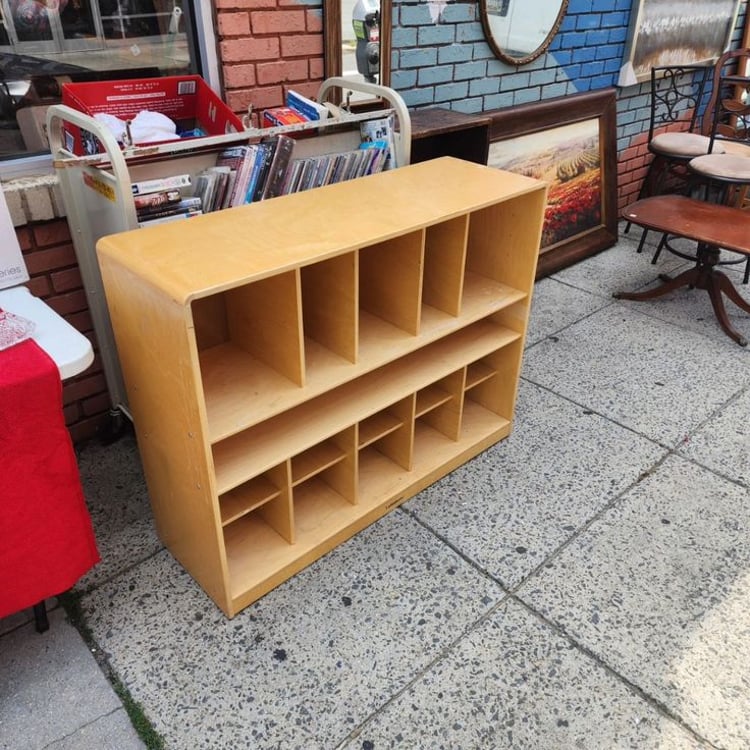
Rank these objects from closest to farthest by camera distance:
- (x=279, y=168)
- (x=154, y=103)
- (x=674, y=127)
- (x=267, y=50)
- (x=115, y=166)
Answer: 1. (x=115, y=166)
2. (x=279, y=168)
3. (x=154, y=103)
4. (x=267, y=50)
5. (x=674, y=127)

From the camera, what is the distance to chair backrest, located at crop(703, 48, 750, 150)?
415cm

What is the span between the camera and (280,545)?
2145 mm

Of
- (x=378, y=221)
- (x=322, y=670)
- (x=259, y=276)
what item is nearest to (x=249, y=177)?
(x=378, y=221)

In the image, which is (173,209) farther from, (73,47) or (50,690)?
(50,690)

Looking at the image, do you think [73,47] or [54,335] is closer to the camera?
[54,335]

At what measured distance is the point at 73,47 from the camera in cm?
215

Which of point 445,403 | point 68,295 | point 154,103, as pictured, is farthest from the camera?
point 445,403

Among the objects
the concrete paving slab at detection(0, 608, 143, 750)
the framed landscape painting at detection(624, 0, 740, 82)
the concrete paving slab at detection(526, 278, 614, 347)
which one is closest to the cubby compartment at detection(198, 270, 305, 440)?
the concrete paving slab at detection(0, 608, 143, 750)

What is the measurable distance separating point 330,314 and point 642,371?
6.47 ft

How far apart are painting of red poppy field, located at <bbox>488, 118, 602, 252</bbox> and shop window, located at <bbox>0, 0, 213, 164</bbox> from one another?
6.58ft

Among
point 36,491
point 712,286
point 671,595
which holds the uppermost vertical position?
point 36,491

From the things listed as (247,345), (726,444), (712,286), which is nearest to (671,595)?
(726,444)

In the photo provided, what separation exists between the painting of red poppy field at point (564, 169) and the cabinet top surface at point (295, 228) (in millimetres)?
Result: 1722

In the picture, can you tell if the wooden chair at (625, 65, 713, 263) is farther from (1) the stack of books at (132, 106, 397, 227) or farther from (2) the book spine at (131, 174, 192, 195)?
(2) the book spine at (131, 174, 192, 195)
